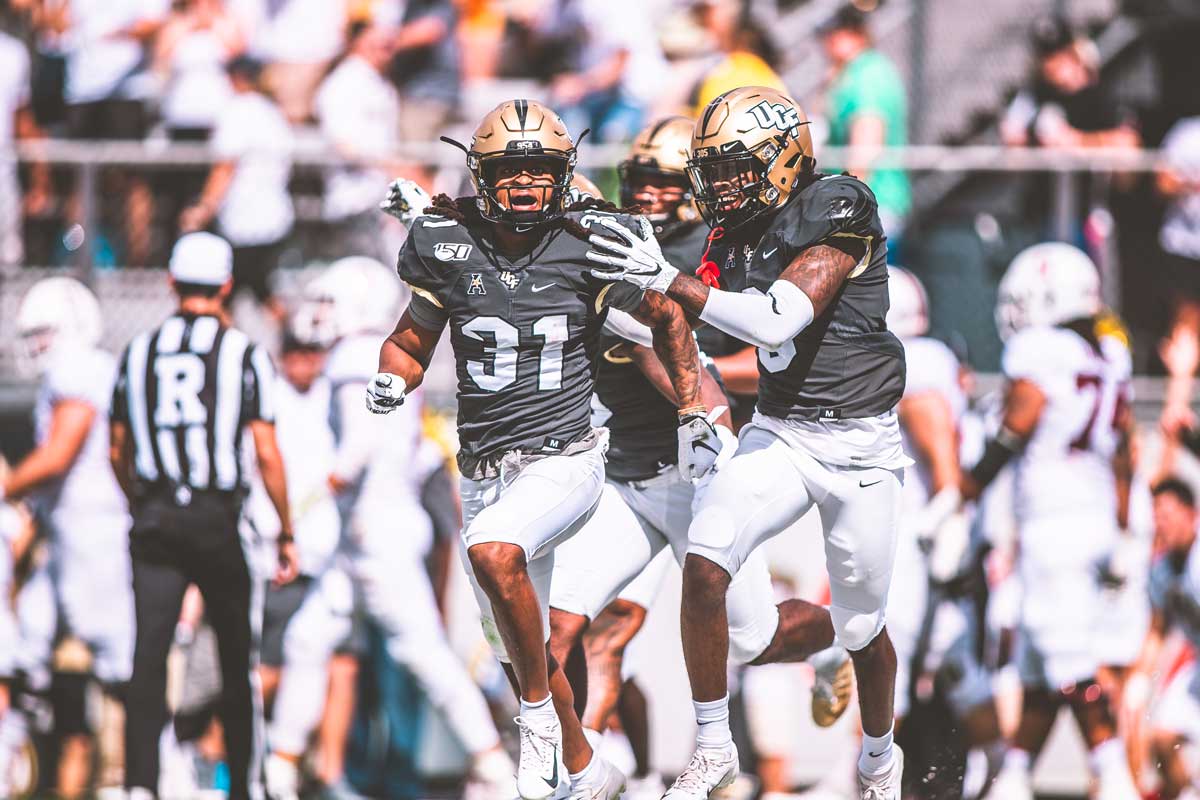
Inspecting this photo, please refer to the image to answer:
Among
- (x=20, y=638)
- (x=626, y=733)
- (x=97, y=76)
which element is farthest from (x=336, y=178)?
(x=626, y=733)

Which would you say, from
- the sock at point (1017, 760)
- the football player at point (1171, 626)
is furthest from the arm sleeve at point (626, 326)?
the football player at point (1171, 626)

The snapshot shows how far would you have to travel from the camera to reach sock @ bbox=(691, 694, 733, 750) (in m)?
6.32

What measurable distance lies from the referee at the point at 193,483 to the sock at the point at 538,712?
2.11 meters

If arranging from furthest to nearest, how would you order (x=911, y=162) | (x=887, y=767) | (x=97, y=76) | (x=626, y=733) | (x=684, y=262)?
(x=97, y=76) → (x=911, y=162) → (x=626, y=733) → (x=684, y=262) → (x=887, y=767)

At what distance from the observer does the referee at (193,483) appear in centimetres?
787

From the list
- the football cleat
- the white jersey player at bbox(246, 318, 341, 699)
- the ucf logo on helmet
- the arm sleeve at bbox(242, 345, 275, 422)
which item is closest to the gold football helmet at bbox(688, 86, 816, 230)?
the ucf logo on helmet

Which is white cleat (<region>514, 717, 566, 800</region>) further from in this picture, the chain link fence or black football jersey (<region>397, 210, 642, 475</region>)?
the chain link fence

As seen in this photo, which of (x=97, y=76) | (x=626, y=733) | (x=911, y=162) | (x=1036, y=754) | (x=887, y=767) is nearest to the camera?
(x=887, y=767)

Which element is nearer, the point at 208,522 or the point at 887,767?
the point at 887,767

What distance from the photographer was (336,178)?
33.3 ft

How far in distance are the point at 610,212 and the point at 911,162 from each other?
163 inches

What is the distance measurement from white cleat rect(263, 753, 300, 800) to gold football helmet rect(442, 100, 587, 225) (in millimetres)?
3642

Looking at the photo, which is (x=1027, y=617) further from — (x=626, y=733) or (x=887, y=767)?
(x=887, y=767)

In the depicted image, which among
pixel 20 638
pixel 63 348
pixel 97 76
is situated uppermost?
pixel 97 76
